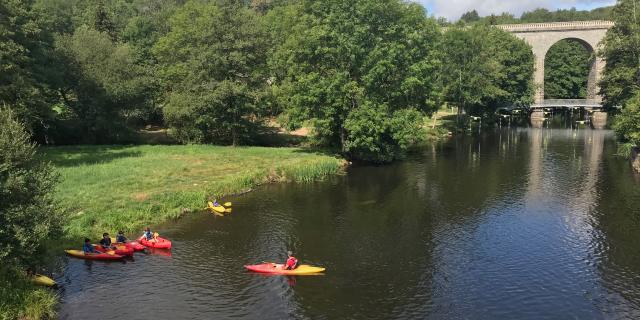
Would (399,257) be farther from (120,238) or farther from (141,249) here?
(120,238)

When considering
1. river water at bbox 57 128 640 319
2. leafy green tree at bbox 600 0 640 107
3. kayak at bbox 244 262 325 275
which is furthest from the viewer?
leafy green tree at bbox 600 0 640 107

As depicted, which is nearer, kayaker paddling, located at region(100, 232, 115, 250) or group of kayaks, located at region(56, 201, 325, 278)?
group of kayaks, located at region(56, 201, 325, 278)

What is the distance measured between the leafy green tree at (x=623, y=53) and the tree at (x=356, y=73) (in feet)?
94.1

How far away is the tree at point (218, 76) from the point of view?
57.3 metres

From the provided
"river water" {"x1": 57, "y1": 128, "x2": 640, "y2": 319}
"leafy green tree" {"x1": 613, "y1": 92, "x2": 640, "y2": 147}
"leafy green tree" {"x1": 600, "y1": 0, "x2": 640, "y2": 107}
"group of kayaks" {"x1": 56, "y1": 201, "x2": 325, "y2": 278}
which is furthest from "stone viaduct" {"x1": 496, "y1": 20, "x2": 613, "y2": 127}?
"group of kayaks" {"x1": 56, "y1": 201, "x2": 325, "y2": 278}

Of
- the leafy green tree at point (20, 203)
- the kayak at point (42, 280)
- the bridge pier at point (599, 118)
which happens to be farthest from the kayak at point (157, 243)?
the bridge pier at point (599, 118)

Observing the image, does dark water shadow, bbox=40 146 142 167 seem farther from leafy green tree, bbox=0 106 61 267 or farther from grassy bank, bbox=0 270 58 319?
grassy bank, bbox=0 270 58 319

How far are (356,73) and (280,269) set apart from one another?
33154mm

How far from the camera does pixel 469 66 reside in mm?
87125

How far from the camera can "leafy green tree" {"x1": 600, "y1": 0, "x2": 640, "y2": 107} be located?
65938 millimetres

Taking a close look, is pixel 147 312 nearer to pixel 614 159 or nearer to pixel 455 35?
pixel 614 159

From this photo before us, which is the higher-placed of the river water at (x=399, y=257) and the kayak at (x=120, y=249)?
the kayak at (x=120, y=249)

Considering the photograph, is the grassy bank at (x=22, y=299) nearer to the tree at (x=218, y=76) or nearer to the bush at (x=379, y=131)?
the bush at (x=379, y=131)

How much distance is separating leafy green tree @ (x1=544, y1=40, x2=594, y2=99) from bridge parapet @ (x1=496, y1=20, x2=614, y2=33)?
56.5ft
